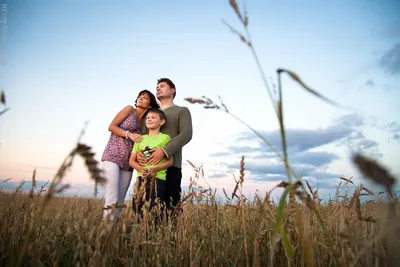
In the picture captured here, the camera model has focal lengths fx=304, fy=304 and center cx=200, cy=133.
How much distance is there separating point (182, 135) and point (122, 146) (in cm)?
95

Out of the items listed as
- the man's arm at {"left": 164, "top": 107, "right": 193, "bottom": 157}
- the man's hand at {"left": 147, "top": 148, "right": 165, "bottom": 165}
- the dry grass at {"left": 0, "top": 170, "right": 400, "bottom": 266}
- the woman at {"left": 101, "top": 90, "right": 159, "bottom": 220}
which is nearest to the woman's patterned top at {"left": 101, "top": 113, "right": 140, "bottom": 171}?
the woman at {"left": 101, "top": 90, "right": 159, "bottom": 220}

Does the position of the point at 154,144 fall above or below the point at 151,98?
below

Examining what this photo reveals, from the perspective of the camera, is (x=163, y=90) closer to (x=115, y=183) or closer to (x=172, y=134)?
(x=172, y=134)

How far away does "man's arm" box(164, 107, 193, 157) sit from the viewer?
4.41 meters

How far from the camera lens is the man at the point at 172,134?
4391 mm

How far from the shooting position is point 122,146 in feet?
15.5

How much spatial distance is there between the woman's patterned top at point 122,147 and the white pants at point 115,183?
8 centimetres

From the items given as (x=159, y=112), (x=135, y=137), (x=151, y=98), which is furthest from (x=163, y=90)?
(x=135, y=137)

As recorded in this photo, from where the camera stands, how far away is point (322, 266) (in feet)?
6.99

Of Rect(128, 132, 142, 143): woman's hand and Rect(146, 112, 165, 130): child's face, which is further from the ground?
Rect(146, 112, 165, 130): child's face

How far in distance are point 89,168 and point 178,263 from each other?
1647mm

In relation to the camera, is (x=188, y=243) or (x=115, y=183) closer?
(x=188, y=243)

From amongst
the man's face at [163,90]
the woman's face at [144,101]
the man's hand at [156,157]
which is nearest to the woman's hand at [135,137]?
the man's hand at [156,157]

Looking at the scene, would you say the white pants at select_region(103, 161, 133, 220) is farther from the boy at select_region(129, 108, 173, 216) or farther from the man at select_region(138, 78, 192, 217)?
the man at select_region(138, 78, 192, 217)
